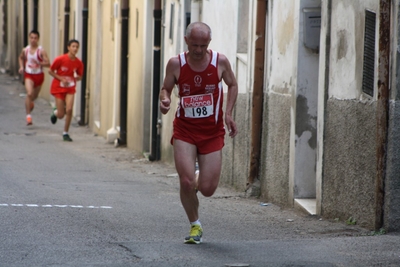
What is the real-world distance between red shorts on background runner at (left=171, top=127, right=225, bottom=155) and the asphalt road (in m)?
0.72

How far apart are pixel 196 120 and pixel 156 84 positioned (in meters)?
9.27

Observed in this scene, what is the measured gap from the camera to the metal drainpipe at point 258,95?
11523 mm

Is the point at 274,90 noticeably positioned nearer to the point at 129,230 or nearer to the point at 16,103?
the point at 129,230

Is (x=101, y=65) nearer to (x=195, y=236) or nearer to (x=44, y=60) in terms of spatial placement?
(x=44, y=60)

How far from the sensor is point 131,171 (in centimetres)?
1509

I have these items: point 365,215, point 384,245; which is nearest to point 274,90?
point 365,215

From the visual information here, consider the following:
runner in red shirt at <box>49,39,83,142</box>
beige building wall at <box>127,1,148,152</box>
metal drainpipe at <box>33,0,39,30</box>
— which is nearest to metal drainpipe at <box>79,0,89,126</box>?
runner in red shirt at <box>49,39,83,142</box>

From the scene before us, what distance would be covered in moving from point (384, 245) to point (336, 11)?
8.39 feet

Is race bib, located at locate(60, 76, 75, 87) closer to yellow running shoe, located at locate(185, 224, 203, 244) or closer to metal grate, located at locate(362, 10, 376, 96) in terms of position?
metal grate, located at locate(362, 10, 376, 96)

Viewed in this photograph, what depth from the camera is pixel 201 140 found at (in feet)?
24.8

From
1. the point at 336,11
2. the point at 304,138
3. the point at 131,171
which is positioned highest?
the point at 336,11

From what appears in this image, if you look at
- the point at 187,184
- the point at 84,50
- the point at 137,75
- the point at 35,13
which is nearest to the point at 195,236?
the point at 187,184

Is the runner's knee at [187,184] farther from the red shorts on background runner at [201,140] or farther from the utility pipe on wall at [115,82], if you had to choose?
the utility pipe on wall at [115,82]

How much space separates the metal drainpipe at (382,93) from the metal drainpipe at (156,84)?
9.32m
